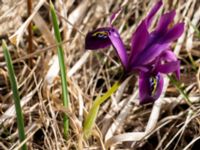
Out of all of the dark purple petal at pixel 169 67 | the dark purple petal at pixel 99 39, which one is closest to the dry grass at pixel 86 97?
the dark purple petal at pixel 99 39

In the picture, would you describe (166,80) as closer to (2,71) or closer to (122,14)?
(122,14)

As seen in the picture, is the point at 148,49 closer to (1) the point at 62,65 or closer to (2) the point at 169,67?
(2) the point at 169,67

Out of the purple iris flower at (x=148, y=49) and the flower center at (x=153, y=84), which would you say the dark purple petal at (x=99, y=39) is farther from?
the flower center at (x=153, y=84)

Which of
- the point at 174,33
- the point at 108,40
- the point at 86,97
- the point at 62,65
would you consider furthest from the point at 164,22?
the point at 86,97

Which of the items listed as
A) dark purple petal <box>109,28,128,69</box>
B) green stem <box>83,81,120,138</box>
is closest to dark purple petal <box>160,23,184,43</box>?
dark purple petal <box>109,28,128,69</box>

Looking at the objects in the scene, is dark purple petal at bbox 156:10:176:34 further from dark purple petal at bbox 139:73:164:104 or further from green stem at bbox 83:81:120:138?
green stem at bbox 83:81:120:138
